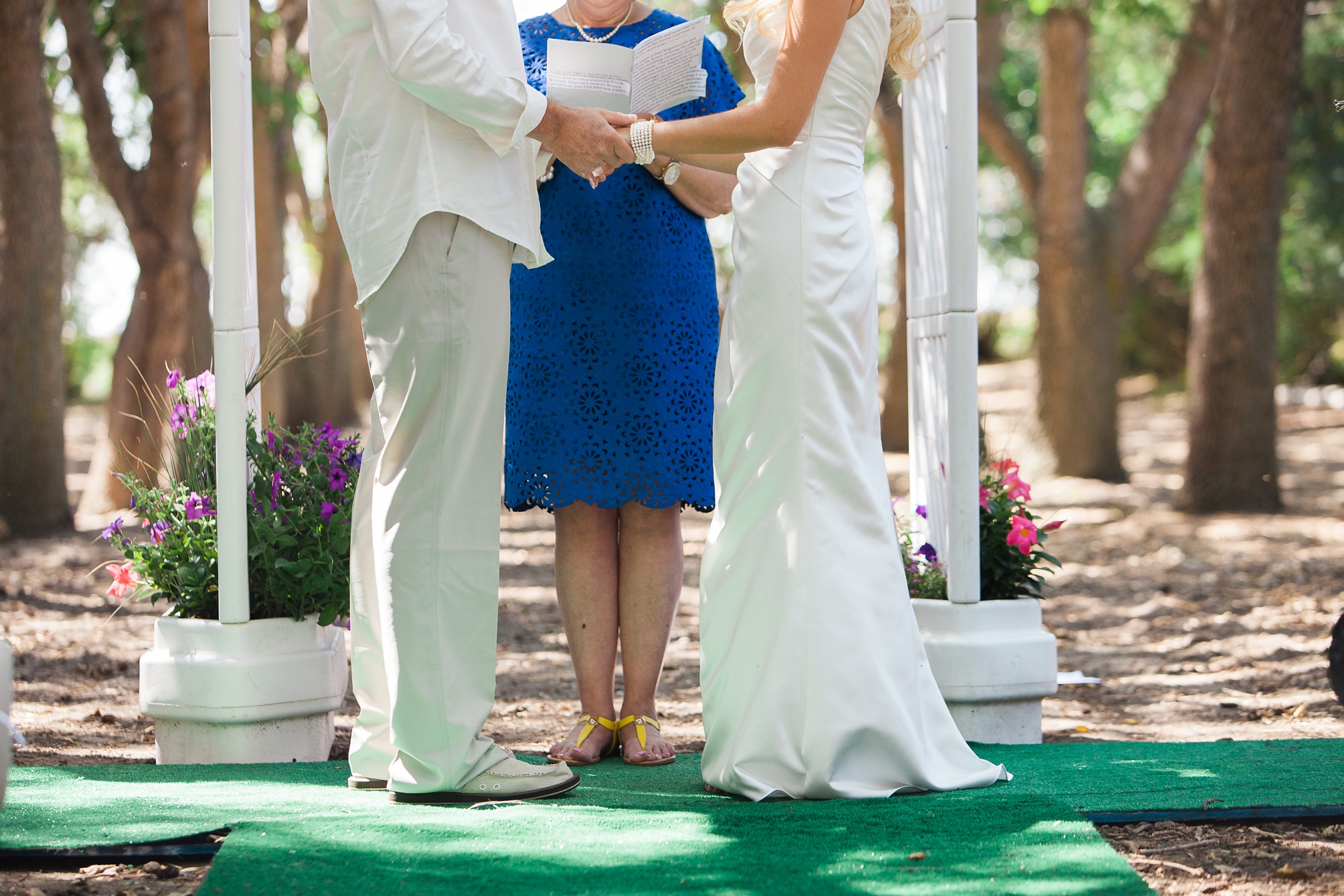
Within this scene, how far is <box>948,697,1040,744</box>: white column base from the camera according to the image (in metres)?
3.95

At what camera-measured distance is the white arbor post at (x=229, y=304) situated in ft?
12.0

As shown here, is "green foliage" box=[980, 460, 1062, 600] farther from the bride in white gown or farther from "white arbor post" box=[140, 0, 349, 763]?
"white arbor post" box=[140, 0, 349, 763]

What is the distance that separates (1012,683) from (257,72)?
501 inches

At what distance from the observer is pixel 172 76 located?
31.6 ft

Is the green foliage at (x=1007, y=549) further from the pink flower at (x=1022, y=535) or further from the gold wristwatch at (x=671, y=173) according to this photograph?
the gold wristwatch at (x=671, y=173)

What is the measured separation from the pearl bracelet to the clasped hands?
18 mm

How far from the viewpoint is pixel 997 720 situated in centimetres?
397

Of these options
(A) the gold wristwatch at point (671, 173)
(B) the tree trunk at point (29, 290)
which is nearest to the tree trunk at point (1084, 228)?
(B) the tree trunk at point (29, 290)

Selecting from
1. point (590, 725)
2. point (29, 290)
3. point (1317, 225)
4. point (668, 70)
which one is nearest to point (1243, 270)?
point (668, 70)

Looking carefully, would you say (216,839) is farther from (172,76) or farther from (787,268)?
(172,76)

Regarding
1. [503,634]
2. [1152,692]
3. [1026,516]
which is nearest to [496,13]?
[1026,516]

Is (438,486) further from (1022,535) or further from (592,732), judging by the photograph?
(1022,535)

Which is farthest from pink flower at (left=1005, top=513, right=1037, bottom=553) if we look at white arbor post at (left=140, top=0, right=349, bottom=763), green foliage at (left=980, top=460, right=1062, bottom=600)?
white arbor post at (left=140, top=0, right=349, bottom=763)

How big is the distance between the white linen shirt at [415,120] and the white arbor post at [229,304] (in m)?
0.69
